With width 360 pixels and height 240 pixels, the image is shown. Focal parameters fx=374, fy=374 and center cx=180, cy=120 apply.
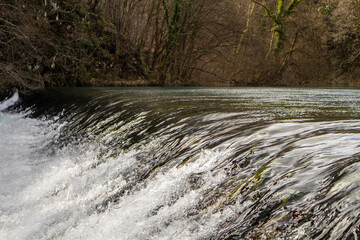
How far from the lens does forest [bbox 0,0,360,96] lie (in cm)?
1378

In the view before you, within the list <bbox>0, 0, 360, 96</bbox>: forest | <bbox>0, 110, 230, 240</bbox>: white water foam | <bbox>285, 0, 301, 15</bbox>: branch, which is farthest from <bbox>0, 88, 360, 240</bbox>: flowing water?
<bbox>285, 0, 301, 15</bbox>: branch

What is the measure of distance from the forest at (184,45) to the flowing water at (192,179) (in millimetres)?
7126

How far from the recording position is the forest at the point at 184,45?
13781mm

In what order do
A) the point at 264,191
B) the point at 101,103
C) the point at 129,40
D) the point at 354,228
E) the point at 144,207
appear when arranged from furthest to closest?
the point at 129,40 → the point at 101,103 → the point at 144,207 → the point at 264,191 → the point at 354,228

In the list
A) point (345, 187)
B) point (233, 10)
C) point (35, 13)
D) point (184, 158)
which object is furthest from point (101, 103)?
point (233, 10)

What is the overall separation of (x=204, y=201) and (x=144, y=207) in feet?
1.78

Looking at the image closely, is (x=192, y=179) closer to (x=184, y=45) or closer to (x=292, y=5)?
(x=184, y=45)

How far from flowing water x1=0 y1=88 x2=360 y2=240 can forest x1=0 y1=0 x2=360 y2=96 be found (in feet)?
23.4

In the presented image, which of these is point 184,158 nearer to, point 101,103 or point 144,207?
point 144,207

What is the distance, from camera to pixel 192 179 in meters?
3.15

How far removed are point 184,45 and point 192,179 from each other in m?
15.0

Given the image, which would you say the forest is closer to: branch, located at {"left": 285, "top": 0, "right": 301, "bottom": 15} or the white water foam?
branch, located at {"left": 285, "top": 0, "right": 301, "bottom": 15}

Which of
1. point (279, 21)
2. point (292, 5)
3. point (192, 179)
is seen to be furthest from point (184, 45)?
point (192, 179)

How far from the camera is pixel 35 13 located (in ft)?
41.8
